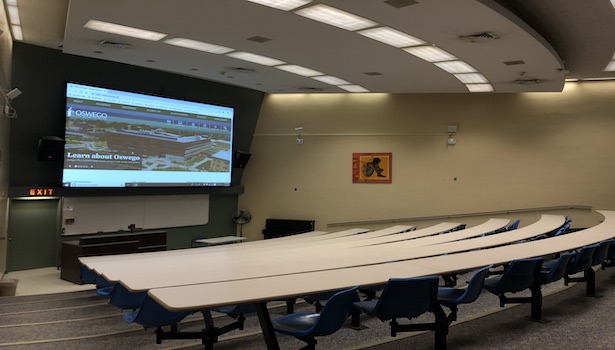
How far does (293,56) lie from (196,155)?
4127mm

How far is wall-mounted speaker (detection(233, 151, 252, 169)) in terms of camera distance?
12633mm

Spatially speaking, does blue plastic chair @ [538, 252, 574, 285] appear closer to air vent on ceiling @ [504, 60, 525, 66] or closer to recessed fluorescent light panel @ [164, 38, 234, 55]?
air vent on ceiling @ [504, 60, 525, 66]

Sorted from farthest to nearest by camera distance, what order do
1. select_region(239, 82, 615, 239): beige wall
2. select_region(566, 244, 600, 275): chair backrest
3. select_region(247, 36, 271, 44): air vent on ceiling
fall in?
select_region(239, 82, 615, 239): beige wall → select_region(247, 36, 271, 44): air vent on ceiling → select_region(566, 244, 600, 275): chair backrest

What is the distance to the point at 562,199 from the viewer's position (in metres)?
11.3

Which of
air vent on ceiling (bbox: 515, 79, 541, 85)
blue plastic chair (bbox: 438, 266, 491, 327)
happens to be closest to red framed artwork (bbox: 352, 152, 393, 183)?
air vent on ceiling (bbox: 515, 79, 541, 85)

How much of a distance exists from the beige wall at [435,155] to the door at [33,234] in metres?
4.90

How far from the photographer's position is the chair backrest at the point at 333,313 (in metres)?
3.13

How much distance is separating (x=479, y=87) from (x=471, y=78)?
0.97 m

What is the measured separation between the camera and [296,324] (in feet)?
11.3

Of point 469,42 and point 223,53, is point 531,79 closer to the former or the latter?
point 469,42

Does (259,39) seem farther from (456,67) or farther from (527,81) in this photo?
(527,81)

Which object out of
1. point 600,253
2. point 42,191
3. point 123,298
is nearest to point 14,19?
point 42,191

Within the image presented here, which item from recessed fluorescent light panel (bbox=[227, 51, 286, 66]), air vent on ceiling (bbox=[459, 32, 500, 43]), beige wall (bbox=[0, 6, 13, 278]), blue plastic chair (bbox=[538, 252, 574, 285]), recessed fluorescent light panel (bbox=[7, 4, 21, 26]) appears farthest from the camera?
recessed fluorescent light panel (bbox=[227, 51, 286, 66])

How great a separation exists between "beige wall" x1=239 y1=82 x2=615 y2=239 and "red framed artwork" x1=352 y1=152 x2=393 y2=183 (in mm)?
156
